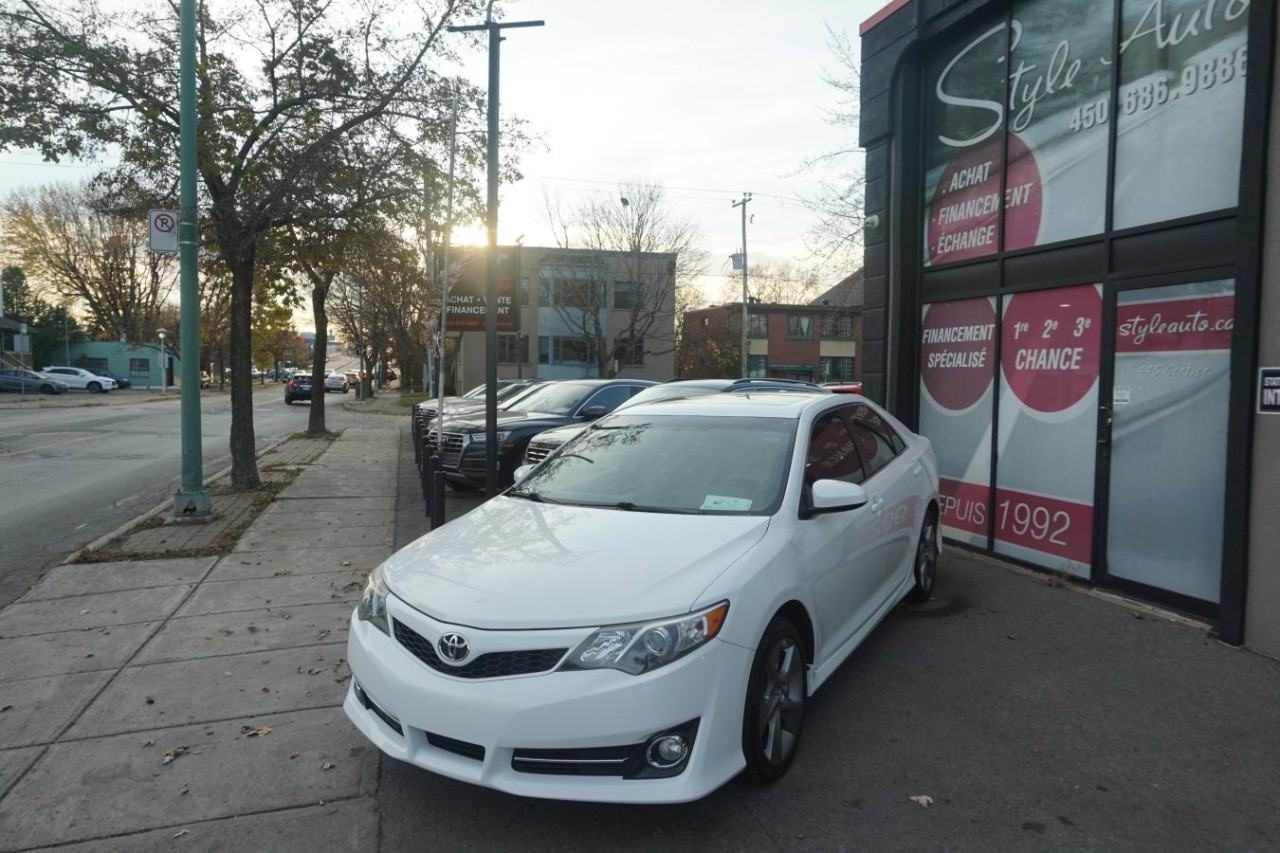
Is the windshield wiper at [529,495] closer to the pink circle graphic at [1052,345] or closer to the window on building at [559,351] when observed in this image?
the pink circle graphic at [1052,345]

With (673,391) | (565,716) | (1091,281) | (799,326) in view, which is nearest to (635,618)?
(565,716)

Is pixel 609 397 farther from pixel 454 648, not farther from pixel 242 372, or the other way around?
pixel 454 648

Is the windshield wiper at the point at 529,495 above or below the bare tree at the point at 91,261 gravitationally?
below

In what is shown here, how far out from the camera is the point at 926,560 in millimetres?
5895

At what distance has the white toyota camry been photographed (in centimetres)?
283

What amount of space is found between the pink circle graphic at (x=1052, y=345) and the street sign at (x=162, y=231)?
8.35 m

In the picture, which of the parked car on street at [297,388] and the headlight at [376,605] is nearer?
the headlight at [376,605]

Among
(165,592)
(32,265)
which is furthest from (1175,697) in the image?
(32,265)

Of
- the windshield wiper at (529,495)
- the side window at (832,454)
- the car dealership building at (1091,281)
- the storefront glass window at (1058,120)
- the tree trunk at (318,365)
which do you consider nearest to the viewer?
the side window at (832,454)

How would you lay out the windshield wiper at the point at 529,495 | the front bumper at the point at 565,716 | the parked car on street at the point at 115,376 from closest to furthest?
the front bumper at the point at 565,716 → the windshield wiper at the point at 529,495 → the parked car on street at the point at 115,376

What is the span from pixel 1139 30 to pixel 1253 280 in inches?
93.1

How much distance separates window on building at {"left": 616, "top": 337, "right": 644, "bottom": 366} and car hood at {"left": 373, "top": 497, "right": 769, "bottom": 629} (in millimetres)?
35602

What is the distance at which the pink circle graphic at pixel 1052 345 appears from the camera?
6375 mm

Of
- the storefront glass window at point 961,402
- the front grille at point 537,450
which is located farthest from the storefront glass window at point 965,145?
the front grille at point 537,450
